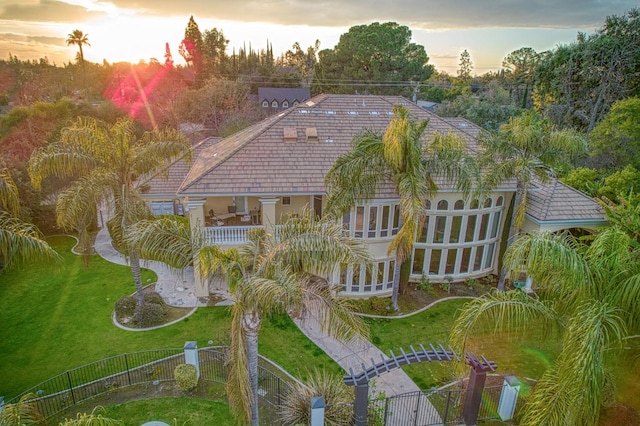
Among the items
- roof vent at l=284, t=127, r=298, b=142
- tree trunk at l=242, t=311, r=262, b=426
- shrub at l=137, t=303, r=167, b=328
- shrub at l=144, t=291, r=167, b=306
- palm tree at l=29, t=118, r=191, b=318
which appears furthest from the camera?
roof vent at l=284, t=127, r=298, b=142

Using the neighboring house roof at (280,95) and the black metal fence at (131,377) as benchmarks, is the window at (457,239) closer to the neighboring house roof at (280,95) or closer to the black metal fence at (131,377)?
the black metal fence at (131,377)

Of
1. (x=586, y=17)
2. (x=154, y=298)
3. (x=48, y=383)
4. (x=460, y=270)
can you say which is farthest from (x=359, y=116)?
(x=586, y=17)

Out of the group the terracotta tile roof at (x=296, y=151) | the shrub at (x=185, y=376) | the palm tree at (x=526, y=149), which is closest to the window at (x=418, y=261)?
the terracotta tile roof at (x=296, y=151)

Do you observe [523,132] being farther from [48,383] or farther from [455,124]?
[48,383]

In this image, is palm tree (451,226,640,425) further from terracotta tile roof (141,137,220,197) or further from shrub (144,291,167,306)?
terracotta tile roof (141,137,220,197)

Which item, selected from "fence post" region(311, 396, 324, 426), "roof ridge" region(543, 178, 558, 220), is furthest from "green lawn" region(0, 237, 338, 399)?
"roof ridge" region(543, 178, 558, 220)
